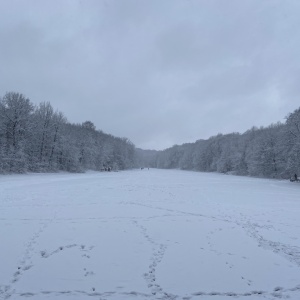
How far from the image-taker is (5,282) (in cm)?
609

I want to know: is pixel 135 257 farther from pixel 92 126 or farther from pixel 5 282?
pixel 92 126

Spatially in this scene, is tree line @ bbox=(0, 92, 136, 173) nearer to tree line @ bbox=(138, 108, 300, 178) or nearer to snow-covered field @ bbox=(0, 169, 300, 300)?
snow-covered field @ bbox=(0, 169, 300, 300)

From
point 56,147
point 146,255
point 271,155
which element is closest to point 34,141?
point 56,147

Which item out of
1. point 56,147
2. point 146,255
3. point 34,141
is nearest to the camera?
point 146,255

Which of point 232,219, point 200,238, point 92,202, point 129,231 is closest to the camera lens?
point 200,238

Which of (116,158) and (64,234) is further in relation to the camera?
(116,158)

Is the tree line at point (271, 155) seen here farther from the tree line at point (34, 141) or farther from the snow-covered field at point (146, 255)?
the tree line at point (34, 141)

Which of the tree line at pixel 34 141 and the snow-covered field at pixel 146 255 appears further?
the tree line at pixel 34 141

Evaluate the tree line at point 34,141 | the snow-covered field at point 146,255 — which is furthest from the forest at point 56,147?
the snow-covered field at point 146,255

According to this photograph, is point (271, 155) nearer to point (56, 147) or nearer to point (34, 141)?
point (56, 147)

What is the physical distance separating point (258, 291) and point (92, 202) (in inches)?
500

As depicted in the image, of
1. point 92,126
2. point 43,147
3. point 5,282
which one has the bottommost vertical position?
point 5,282

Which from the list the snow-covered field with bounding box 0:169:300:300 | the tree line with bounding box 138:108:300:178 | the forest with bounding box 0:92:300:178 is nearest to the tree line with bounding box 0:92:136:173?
the forest with bounding box 0:92:300:178

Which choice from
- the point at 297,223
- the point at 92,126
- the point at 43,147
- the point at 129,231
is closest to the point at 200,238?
the point at 129,231
